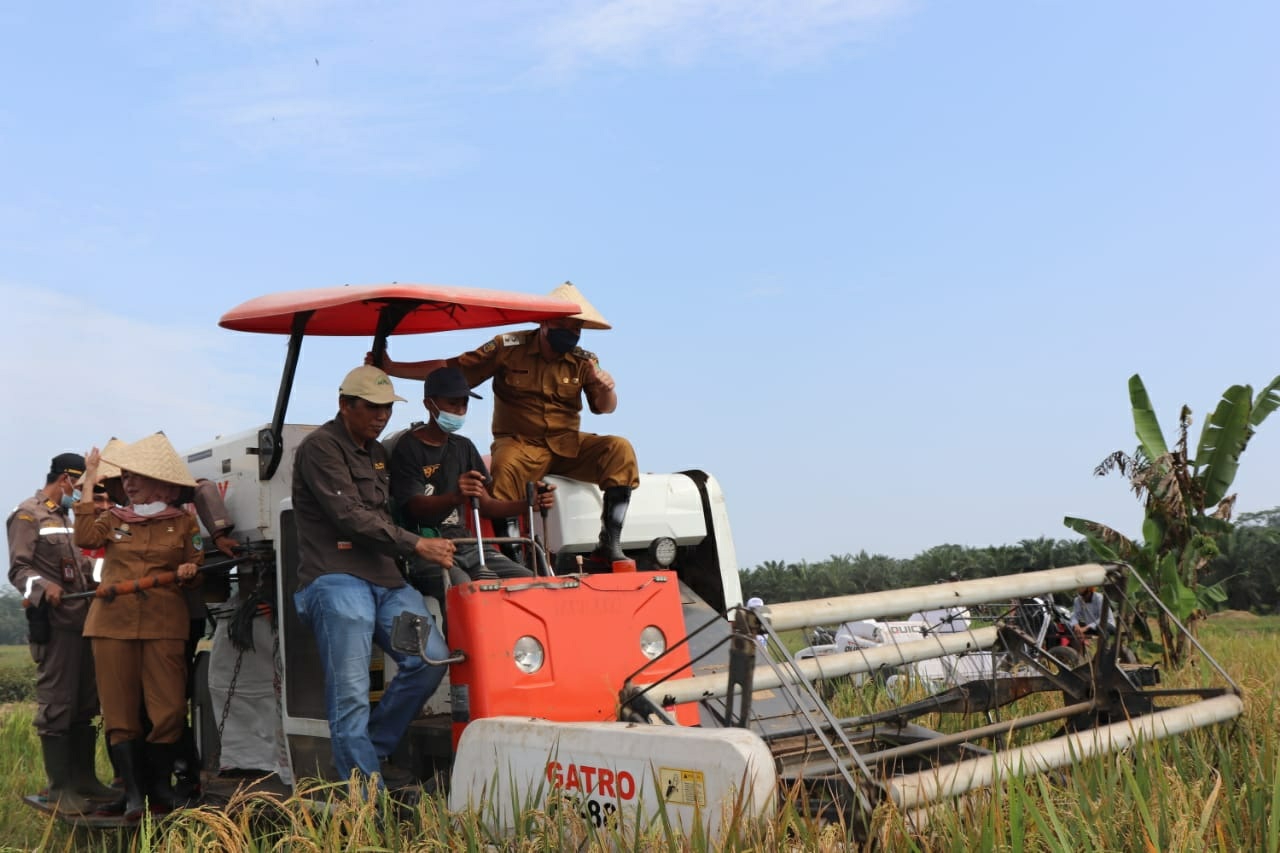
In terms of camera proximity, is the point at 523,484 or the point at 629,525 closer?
the point at 523,484

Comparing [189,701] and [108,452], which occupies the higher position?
[108,452]

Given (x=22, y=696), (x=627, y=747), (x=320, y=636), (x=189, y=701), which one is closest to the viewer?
(x=627, y=747)

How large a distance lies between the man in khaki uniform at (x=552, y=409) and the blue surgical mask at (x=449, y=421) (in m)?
0.63

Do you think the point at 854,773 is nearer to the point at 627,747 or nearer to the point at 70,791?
the point at 627,747

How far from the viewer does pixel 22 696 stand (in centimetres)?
2116

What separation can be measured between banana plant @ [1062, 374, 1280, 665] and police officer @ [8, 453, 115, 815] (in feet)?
36.4

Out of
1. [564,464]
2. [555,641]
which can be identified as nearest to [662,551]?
[564,464]

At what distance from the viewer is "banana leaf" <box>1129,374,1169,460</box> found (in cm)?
1573

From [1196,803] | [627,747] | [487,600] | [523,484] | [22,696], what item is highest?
[523,484]

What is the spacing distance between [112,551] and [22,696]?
1586cm

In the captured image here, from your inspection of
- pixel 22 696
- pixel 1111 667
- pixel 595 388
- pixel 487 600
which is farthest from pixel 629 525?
pixel 22 696

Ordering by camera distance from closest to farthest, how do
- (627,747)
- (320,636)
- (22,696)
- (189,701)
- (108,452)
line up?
(627,747)
(320,636)
(108,452)
(189,701)
(22,696)

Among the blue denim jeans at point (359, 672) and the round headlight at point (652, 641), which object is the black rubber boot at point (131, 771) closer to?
the blue denim jeans at point (359, 672)

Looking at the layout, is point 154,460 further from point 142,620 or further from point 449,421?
point 449,421
